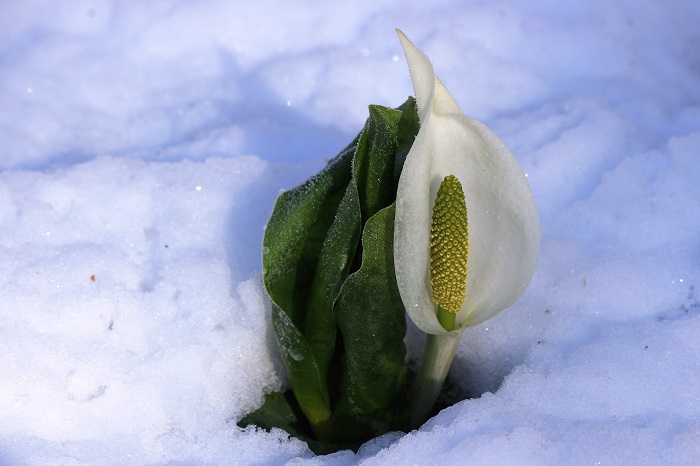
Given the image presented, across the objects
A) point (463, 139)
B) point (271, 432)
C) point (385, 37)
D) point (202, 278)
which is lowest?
point (271, 432)

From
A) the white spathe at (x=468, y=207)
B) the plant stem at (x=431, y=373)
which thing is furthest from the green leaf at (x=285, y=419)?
the white spathe at (x=468, y=207)

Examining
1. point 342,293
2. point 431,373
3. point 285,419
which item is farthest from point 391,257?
point 285,419

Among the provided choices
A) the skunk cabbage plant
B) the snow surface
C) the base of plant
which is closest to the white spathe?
the skunk cabbage plant

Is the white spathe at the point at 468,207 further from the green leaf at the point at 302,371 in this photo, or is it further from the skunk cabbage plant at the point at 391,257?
the green leaf at the point at 302,371

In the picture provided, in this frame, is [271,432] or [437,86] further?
[271,432]

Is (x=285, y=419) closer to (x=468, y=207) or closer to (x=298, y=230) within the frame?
(x=298, y=230)

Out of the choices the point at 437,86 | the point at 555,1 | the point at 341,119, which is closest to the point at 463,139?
the point at 437,86

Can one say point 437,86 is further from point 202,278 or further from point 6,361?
point 6,361
